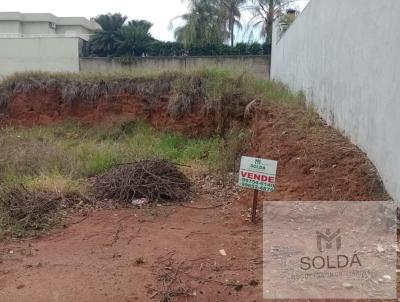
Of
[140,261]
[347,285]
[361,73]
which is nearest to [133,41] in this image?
[361,73]

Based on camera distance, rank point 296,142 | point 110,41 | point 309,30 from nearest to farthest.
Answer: point 296,142 → point 309,30 → point 110,41

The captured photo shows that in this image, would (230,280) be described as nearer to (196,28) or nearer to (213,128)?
(213,128)

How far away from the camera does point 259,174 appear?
3.92m

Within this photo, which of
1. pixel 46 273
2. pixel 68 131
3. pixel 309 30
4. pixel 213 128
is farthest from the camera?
pixel 68 131

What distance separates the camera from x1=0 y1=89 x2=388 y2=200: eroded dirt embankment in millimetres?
4195

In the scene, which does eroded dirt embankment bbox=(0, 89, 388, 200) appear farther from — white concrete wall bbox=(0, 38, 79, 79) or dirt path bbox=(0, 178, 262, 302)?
white concrete wall bbox=(0, 38, 79, 79)

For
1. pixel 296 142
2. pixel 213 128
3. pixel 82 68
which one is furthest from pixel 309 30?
pixel 82 68

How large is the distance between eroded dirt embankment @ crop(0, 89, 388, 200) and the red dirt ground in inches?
0.6

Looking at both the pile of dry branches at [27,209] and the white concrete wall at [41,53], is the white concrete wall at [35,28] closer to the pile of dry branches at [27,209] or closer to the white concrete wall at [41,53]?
the white concrete wall at [41,53]

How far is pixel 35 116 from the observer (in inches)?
441

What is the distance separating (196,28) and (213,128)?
16.4 meters

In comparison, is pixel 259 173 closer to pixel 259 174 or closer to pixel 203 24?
pixel 259 174

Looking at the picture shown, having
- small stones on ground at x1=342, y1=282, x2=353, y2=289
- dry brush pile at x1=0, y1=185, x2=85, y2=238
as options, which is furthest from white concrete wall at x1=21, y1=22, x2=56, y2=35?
small stones on ground at x1=342, y1=282, x2=353, y2=289

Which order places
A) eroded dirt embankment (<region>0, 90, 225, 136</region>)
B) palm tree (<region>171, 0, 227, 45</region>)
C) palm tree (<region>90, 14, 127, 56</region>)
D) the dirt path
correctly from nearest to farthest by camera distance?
the dirt path < eroded dirt embankment (<region>0, 90, 225, 136</region>) < palm tree (<region>90, 14, 127, 56</region>) < palm tree (<region>171, 0, 227, 45</region>)
